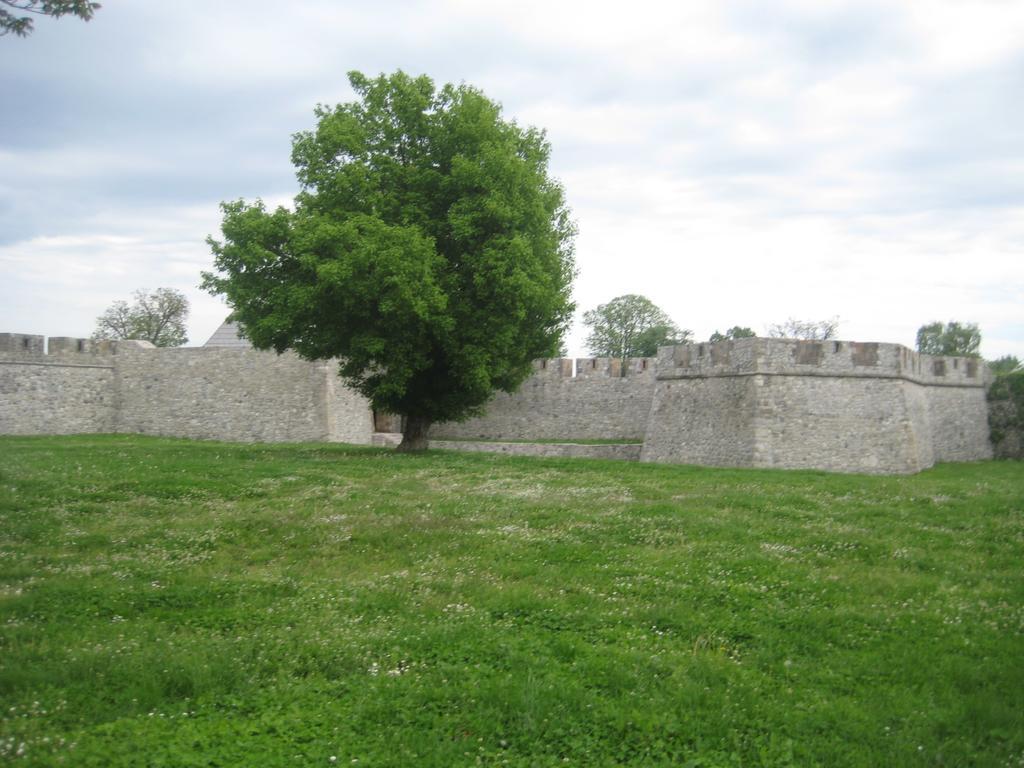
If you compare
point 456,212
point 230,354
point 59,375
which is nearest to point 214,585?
point 456,212

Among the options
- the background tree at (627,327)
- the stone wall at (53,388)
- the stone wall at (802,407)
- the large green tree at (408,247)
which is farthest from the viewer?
the background tree at (627,327)

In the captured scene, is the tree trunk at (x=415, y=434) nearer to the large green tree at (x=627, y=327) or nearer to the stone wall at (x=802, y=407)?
the stone wall at (x=802, y=407)

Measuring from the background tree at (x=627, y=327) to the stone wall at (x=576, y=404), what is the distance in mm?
33829

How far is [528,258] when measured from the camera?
2056cm

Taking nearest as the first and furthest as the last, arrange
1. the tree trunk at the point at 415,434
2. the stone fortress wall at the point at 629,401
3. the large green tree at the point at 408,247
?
the large green tree at the point at 408,247 < the stone fortress wall at the point at 629,401 < the tree trunk at the point at 415,434

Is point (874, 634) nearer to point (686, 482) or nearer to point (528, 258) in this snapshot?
point (686, 482)

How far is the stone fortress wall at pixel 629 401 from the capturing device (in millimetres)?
22531

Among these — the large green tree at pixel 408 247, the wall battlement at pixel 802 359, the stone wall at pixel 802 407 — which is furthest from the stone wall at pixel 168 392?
the wall battlement at pixel 802 359

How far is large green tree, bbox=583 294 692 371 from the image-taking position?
69875mm

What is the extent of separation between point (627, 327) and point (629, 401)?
125 feet

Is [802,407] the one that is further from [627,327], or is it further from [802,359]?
[627,327]

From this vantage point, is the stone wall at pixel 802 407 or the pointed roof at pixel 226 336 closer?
the stone wall at pixel 802 407

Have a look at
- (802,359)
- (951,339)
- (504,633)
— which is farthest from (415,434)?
(951,339)

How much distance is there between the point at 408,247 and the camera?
63.2 feet
